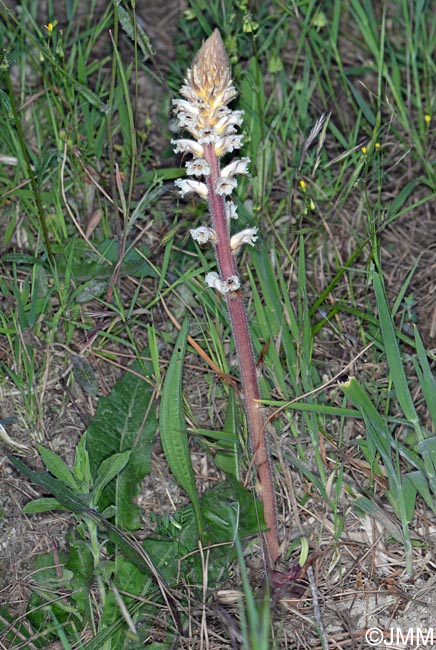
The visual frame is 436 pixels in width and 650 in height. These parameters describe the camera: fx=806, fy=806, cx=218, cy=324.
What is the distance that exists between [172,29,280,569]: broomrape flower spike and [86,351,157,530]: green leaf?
423mm

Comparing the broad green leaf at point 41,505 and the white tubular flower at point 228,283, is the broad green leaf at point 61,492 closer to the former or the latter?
the broad green leaf at point 41,505

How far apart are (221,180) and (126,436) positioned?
968 millimetres

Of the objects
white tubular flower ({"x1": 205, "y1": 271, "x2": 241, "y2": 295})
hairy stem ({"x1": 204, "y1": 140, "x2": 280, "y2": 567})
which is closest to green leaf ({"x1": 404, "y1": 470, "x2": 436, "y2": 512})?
hairy stem ({"x1": 204, "y1": 140, "x2": 280, "y2": 567})

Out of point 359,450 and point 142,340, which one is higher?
point 142,340

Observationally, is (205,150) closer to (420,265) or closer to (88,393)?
(88,393)

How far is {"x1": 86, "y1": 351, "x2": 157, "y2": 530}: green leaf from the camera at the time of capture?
8.03 feet

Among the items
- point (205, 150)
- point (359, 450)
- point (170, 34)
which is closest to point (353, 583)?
point (359, 450)

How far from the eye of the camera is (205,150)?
2.02 m

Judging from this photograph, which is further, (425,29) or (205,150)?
(425,29)

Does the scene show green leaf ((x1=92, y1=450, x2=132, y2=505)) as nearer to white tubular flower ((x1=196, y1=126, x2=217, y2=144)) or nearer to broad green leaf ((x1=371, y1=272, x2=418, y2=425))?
broad green leaf ((x1=371, y1=272, x2=418, y2=425))

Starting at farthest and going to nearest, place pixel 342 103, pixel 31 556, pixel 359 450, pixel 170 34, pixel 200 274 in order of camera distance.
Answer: pixel 170 34 < pixel 342 103 < pixel 200 274 < pixel 359 450 < pixel 31 556

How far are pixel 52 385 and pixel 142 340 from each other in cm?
36

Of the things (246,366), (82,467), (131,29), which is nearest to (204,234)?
(246,366)

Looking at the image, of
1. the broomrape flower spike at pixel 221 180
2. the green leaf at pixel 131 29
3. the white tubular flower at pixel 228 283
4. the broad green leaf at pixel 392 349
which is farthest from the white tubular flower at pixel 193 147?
the green leaf at pixel 131 29
